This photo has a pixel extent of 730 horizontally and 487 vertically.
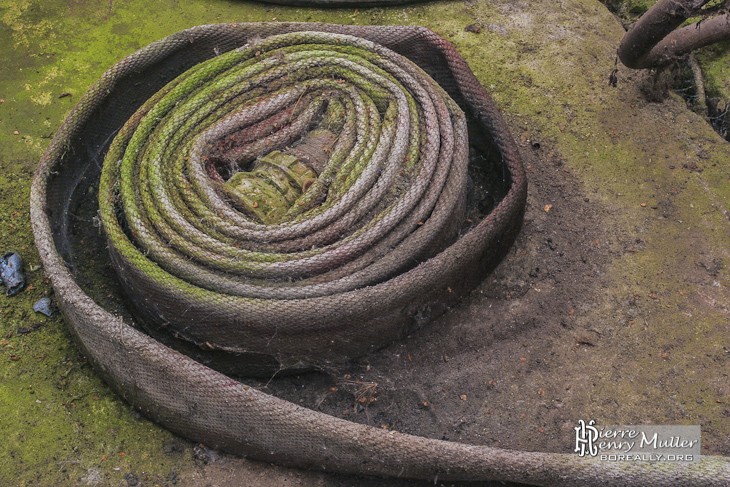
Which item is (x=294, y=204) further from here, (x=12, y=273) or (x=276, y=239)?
(x=12, y=273)

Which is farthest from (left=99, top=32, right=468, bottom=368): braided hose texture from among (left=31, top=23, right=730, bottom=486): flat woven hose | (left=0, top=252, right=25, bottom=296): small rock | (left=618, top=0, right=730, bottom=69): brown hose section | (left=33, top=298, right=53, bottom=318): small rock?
(left=618, top=0, right=730, bottom=69): brown hose section

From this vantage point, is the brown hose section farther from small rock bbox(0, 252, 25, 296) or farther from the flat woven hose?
small rock bbox(0, 252, 25, 296)

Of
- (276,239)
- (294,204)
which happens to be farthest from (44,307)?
(294,204)

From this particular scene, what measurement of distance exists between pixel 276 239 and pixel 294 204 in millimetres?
276

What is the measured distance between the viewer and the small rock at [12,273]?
3752 millimetres

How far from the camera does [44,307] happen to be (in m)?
3.71

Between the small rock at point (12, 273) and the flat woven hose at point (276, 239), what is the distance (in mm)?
255

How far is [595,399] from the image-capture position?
11.2ft

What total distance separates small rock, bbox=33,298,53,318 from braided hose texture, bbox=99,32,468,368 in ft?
1.43

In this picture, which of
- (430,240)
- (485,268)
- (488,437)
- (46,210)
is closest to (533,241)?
(485,268)

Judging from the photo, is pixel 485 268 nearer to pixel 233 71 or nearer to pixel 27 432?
pixel 233 71

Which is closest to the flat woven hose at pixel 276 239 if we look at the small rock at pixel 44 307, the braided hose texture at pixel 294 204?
the braided hose texture at pixel 294 204

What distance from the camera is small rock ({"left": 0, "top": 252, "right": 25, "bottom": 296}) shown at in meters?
3.75

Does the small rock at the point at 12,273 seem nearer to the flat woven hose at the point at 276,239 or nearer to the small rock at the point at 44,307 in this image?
the small rock at the point at 44,307
